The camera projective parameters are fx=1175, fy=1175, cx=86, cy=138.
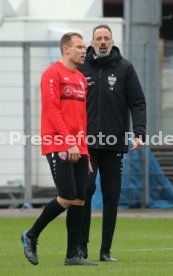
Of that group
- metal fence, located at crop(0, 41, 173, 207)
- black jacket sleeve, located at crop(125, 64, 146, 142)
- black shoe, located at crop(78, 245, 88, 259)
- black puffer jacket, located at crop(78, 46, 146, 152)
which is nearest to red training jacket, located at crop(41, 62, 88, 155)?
black puffer jacket, located at crop(78, 46, 146, 152)

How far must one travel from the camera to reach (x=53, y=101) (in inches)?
379

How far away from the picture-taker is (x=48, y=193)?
59.4ft

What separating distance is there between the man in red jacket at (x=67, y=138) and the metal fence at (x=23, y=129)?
8.04m

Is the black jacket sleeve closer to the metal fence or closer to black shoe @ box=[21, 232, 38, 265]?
black shoe @ box=[21, 232, 38, 265]

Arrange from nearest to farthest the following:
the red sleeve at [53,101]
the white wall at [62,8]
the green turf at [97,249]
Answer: the green turf at [97,249], the red sleeve at [53,101], the white wall at [62,8]

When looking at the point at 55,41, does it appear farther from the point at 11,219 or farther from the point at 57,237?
the point at 57,237

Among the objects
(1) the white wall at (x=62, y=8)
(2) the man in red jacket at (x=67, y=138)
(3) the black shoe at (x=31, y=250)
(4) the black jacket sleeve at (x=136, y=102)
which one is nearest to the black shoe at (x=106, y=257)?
(2) the man in red jacket at (x=67, y=138)

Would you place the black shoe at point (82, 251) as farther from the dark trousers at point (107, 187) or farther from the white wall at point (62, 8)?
the white wall at point (62, 8)

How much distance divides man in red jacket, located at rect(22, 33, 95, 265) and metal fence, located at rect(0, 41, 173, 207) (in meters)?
8.04

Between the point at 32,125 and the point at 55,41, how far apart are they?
1343 millimetres

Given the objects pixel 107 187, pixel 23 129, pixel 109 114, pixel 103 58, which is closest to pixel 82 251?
pixel 107 187

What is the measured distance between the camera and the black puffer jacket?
1059 centimetres

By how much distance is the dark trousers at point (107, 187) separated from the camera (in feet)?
34.7

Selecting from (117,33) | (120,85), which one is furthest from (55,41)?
(120,85)
